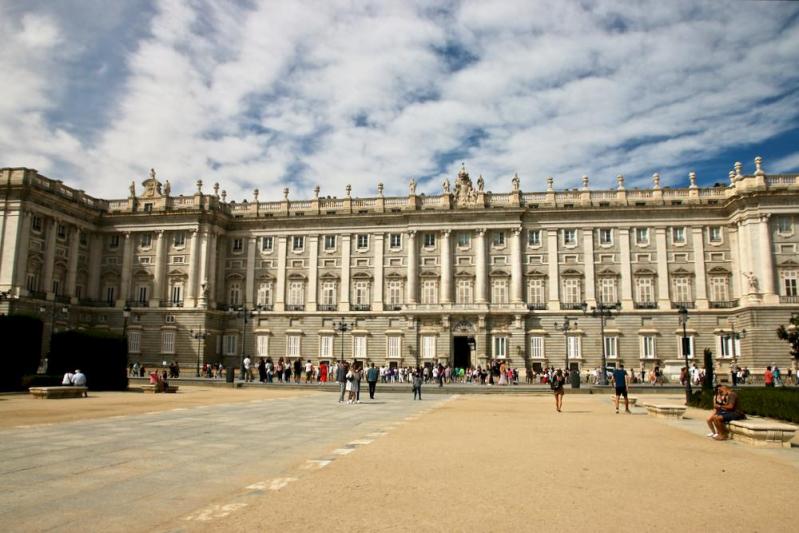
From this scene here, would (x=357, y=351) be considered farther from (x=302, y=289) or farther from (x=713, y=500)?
(x=713, y=500)

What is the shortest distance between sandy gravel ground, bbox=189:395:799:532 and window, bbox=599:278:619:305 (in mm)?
40175

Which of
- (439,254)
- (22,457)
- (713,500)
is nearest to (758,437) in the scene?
(713,500)

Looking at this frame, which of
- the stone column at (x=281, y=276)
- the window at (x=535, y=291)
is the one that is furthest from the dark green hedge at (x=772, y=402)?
the stone column at (x=281, y=276)

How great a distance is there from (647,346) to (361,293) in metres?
25.9

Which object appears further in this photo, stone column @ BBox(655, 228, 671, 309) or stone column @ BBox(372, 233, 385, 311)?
stone column @ BBox(372, 233, 385, 311)

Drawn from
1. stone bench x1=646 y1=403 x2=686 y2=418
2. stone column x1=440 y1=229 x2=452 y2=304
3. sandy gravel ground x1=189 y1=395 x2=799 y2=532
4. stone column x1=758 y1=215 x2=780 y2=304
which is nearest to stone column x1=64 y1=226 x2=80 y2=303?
stone column x1=440 y1=229 x2=452 y2=304

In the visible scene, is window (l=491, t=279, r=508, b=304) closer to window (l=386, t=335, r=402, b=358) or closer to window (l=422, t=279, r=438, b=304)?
window (l=422, t=279, r=438, b=304)

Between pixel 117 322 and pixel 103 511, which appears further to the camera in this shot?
pixel 117 322

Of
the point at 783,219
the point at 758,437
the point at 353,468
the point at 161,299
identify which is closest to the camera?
the point at 353,468

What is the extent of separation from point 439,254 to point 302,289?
1375 centimetres

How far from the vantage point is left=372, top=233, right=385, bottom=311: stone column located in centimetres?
5747

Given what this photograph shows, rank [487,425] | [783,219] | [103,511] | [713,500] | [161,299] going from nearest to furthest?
[103,511]
[713,500]
[487,425]
[783,219]
[161,299]

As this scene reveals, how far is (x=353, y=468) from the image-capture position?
35.4 ft

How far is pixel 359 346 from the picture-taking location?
5703 cm
